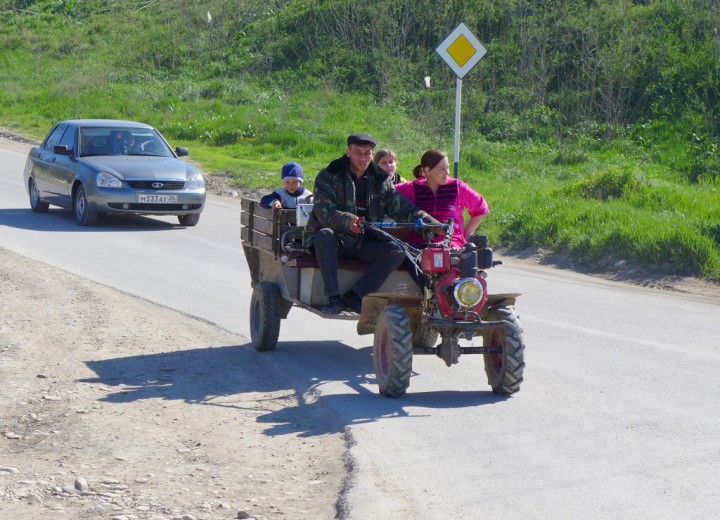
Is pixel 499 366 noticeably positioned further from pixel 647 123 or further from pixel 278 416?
pixel 647 123

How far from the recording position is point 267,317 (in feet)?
28.9

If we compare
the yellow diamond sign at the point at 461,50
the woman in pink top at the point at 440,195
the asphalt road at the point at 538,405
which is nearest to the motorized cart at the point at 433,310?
the asphalt road at the point at 538,405

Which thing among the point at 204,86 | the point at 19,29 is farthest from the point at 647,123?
the point at 19,29

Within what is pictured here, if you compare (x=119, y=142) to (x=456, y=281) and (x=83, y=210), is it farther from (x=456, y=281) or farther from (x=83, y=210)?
(x=456, y=281)

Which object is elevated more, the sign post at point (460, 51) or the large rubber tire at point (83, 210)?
the sign post at point (460, 51)

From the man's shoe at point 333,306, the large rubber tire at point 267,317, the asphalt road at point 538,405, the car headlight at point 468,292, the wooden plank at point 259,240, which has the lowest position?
the asphalt road at point 538,405

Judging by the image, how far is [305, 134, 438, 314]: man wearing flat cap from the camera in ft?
26.3

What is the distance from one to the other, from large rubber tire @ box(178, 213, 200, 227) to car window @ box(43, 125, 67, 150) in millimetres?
2878

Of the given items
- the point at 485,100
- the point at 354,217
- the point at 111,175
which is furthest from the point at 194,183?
the point at 485,100

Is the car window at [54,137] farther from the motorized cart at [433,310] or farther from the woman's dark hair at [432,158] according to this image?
the woman's dark hair at [432,158]

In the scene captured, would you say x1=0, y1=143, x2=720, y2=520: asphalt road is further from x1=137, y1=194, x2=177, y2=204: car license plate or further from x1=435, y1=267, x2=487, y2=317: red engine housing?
x1=137, y1=194, x2=177, y2=204: car license plate

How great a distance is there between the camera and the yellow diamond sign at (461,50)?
14883 mm

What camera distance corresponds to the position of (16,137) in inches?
1244

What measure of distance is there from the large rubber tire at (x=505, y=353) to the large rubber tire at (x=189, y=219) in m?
10.3
